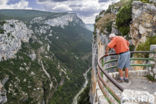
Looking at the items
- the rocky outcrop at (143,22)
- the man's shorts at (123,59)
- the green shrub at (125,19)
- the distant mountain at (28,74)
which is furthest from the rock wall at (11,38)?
the man's shorts at (123,59)

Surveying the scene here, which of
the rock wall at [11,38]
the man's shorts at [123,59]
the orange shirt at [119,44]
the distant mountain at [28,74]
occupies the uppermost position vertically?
the orange shirt at [119,44]

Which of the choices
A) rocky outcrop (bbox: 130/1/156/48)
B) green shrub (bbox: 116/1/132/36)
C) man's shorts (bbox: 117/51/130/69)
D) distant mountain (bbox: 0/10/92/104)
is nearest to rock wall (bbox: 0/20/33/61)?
distant mountain (bbox: 0/10/92/104)

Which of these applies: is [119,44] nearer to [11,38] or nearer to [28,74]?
[28,74]

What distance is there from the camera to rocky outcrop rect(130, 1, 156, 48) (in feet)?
44.4

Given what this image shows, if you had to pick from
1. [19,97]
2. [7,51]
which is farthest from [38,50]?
[19,97]

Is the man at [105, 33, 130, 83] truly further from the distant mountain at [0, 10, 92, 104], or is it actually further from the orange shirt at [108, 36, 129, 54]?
the distant mountain at [0, 10, 92, 104]

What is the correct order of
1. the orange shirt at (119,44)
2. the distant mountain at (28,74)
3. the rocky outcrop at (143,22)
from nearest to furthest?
the orange shirt at (119,44) < the rocky outcrop at (143,22) < the distant mountain at (28,74)

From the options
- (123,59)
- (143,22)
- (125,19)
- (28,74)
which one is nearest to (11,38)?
(28,74)

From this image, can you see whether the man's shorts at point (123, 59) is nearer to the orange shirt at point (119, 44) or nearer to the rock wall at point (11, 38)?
the orange shirt at point (119, 44)

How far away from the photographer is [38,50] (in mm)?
118062

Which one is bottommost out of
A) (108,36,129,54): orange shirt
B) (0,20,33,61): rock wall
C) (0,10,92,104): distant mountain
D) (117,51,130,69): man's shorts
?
(0,10,92,104): distant mountain

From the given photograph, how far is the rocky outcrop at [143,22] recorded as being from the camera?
533 inches

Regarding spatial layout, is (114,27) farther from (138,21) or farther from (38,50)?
(38,50)

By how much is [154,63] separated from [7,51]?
3588 inches
